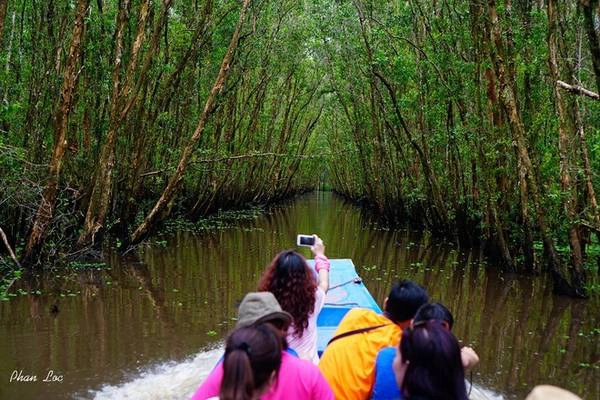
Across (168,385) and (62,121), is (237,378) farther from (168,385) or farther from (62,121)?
(62,121)

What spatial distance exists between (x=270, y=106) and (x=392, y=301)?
27.1m

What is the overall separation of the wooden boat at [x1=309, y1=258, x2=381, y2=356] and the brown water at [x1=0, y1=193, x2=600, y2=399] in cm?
136

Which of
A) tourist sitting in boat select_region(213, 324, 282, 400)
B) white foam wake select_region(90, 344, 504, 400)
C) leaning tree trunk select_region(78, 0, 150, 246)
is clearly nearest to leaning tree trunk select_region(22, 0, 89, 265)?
leaning tree trunk select_region(78, 0, 150, 246)

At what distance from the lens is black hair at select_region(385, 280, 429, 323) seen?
327 cm

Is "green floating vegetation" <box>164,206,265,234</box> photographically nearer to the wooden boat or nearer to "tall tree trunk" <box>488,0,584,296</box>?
the wooden boat

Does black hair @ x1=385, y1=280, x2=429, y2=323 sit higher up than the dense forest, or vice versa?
the dense forest

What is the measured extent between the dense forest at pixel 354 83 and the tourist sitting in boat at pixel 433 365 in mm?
3753

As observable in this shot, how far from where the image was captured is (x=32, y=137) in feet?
38.5

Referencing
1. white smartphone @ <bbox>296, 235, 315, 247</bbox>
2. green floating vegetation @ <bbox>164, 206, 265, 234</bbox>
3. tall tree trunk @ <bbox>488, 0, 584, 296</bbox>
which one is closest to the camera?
white smartphone @ <bbox>296, 235, 315, 247</bbox>

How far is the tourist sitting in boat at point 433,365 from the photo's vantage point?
240 centimetres

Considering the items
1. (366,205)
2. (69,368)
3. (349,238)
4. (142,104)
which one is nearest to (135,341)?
(69,368)

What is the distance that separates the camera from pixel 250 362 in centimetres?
222

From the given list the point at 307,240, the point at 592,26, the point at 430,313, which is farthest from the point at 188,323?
the point at 592,26

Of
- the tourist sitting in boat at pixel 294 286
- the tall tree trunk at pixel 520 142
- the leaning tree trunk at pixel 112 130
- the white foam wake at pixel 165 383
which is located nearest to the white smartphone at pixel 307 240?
the tourist sitting in boat at pixel 294 286
